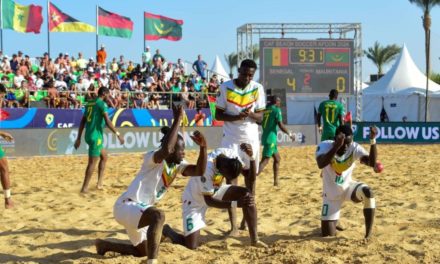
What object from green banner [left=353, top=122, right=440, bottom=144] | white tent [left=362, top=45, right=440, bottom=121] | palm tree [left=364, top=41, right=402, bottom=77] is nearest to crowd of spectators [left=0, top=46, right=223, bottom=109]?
green banner [left=353, top=122, right=440, bottom=144]

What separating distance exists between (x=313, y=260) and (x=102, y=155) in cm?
571

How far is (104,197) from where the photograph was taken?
906 cm

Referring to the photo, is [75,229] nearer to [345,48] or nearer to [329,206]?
[329,206]

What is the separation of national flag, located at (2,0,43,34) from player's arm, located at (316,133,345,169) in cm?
1956

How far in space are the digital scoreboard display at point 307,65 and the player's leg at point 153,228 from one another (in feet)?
65.4

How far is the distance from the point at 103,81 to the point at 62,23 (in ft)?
18.4

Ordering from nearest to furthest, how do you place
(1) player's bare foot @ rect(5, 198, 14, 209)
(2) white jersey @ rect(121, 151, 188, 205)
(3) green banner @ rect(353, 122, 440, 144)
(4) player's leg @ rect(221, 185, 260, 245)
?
(2) white jersey @ rect(121, 151, 188, 205) < (4) player's leg @ rect(221, 185, 260, 245) < (1) player's bare foot @ rect(5, 198, 14, 209) < (3) green banner @ rect(353, 122, 440, 144)

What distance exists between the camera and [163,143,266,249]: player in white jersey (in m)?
5.52

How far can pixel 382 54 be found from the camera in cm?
5562

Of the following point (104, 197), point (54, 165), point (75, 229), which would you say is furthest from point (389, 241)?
point (54, 165)

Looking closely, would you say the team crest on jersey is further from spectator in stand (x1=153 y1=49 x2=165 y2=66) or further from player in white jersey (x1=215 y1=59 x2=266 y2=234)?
spectator in stand (x1=153 y1=49 x2=165 y2=66)

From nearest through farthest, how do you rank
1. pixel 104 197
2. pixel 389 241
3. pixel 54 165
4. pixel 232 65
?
1. pixel 389 241
2. pixel 104 197
3. pixel 54 165
4. pixel 232 65

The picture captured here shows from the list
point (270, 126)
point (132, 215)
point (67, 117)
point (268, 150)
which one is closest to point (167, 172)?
point (132, 215)

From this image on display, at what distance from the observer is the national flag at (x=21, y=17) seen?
22561 millimetres
